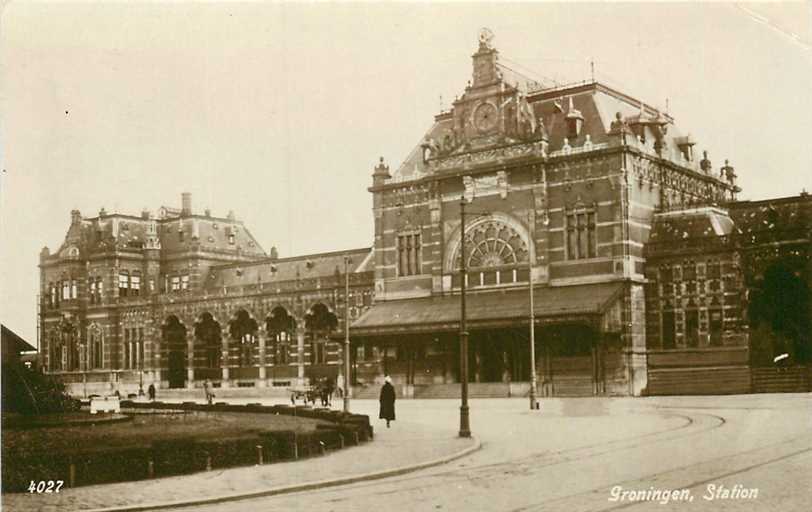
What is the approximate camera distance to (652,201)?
141ft

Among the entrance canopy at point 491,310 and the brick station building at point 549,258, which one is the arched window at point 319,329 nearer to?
the brick station building at point 549,258

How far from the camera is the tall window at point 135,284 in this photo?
59688 millimetres

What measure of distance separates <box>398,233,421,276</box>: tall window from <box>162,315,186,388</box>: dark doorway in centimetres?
1856

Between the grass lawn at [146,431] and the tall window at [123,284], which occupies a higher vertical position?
the tall window at [123,284]

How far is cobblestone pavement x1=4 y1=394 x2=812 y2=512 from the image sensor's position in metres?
14.1

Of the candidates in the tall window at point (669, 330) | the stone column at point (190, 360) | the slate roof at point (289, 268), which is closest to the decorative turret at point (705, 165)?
the tall window at point (669, 330)

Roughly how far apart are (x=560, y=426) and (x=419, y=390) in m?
20.1

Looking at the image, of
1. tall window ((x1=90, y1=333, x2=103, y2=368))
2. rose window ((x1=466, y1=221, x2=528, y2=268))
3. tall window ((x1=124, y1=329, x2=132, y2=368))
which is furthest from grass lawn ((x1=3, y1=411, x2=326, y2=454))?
tall window ((x1=124, y1=329, x2=132, y2=368))

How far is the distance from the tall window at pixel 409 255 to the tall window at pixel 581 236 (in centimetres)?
752

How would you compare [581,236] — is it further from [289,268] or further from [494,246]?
[289,268]

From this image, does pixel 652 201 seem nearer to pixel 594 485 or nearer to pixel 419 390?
pixel 419 390

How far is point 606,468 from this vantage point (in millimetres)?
16750

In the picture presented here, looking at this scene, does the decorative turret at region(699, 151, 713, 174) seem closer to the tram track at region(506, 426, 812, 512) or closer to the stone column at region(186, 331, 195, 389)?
the stone column at region(186, 331, 195, 389)

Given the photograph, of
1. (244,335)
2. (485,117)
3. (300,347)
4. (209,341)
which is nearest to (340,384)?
(300,347)
